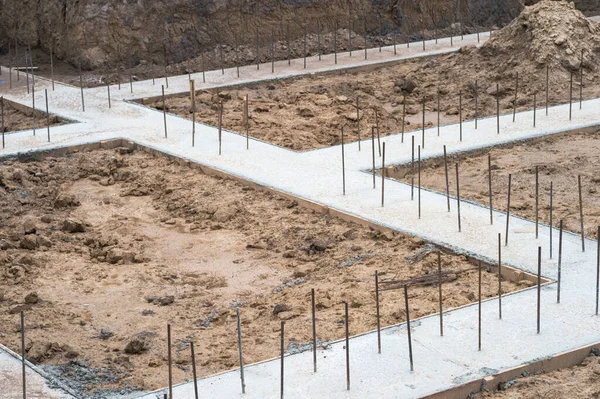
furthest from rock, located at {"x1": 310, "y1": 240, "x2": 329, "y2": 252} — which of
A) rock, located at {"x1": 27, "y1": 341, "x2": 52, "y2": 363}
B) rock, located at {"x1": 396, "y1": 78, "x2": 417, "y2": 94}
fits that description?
rock, located at {"x1": 396, "y1": 78, "x2": 417, "y2": 94}

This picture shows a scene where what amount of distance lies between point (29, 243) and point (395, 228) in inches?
118

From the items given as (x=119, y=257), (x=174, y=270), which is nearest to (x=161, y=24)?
(x=119, y=257)

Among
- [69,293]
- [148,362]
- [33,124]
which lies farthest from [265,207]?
[33,124]

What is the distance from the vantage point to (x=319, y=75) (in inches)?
642

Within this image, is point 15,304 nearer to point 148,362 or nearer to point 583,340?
point 148,362

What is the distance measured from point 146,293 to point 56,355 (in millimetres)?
1407

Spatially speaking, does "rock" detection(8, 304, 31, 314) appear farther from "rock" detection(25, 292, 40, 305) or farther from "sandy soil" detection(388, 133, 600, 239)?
"sandy soil" detection(388, 133, 600, 239)

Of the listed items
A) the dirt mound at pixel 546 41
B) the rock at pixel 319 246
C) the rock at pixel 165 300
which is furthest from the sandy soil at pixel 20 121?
the dirt mound at pixel 546 41

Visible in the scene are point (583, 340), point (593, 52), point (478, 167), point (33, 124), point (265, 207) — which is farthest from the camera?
point (593, 52)

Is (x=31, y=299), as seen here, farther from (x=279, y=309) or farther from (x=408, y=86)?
(x=408, y=86)

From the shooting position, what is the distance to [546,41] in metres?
15.0

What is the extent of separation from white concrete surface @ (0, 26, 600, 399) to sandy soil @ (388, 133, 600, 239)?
252 mm

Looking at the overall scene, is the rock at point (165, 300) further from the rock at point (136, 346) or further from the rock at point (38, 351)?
the rock at point (38, 351)

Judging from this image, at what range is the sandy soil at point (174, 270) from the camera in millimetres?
7559
